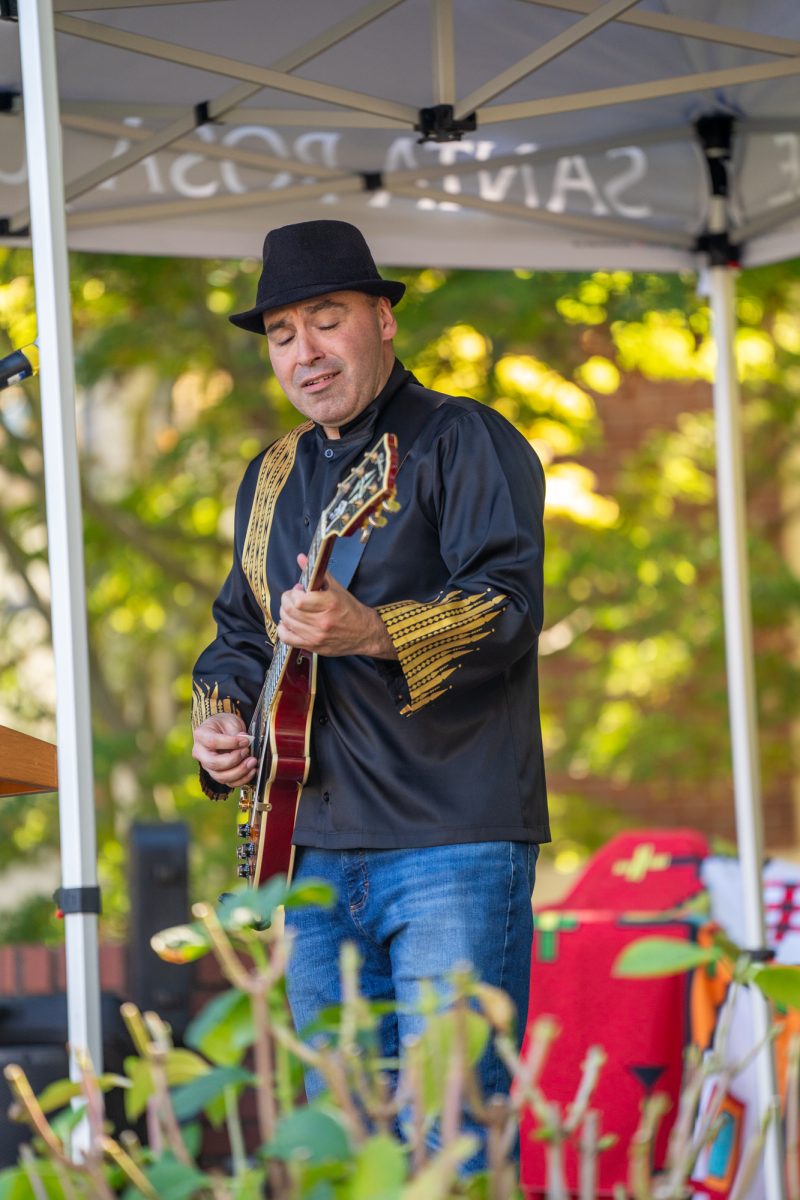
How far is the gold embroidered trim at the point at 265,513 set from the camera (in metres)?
2.73

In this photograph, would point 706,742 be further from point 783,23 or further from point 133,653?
point 783,23

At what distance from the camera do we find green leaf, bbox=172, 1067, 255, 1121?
114 centimetres

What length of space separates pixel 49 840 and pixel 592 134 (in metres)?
5.45

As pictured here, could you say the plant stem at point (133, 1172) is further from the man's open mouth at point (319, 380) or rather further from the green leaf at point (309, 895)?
the man's open mouth at point (319, 380)

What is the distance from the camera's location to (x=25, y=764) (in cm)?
230

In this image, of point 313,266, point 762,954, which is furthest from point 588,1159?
point 762,954

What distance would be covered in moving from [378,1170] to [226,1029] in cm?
18

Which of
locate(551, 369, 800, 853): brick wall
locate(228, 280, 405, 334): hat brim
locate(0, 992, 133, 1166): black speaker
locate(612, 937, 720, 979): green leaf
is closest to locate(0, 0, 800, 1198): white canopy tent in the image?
→ locate(228, 280, 405, 334): hat brim

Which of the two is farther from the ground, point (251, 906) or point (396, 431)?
point (396, 431)

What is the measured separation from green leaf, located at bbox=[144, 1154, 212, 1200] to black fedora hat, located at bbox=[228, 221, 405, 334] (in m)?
1.64

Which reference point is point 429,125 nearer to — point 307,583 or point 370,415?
point 370,415

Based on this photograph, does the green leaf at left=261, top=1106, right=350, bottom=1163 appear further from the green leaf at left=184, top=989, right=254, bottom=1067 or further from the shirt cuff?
the shirt cuff

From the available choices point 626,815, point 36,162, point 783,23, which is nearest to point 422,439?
point 36,162

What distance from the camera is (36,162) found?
7.06 ft
